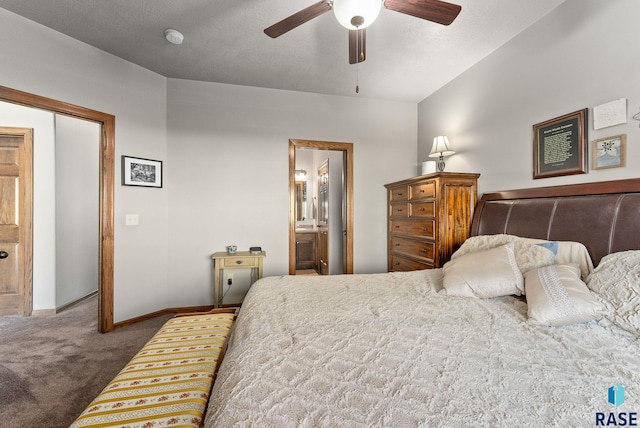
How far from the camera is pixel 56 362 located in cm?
208

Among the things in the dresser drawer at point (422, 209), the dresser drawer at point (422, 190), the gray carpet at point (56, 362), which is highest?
the dresser drawer at point (422, 190)

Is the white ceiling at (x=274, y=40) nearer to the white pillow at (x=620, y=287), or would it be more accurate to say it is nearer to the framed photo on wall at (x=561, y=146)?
the framed photo on wall at (x=561, y=146)

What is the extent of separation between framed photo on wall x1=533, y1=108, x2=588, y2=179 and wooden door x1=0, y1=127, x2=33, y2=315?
17.2 feet

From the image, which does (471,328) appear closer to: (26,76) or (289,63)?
(289,63)

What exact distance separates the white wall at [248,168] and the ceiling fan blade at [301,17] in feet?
5.79

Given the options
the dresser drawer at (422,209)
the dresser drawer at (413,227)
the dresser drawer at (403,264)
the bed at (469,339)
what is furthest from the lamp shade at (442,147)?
the dresser drawer at (403,264)

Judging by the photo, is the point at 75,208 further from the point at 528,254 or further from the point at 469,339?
the point at 528,254

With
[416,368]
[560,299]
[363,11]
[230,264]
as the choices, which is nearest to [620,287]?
[560,299]

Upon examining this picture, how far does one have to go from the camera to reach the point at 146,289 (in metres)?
2.96

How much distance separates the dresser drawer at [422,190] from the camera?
2.71m

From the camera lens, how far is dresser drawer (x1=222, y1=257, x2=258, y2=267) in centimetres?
304

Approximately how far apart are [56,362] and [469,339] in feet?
9.66

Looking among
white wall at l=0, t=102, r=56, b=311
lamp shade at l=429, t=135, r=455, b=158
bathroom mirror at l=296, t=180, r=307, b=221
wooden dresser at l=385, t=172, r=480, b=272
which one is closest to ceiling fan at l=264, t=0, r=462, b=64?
wooden dresser at l=385, t=172, r=480, b=272

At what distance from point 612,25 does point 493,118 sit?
3.19ft
